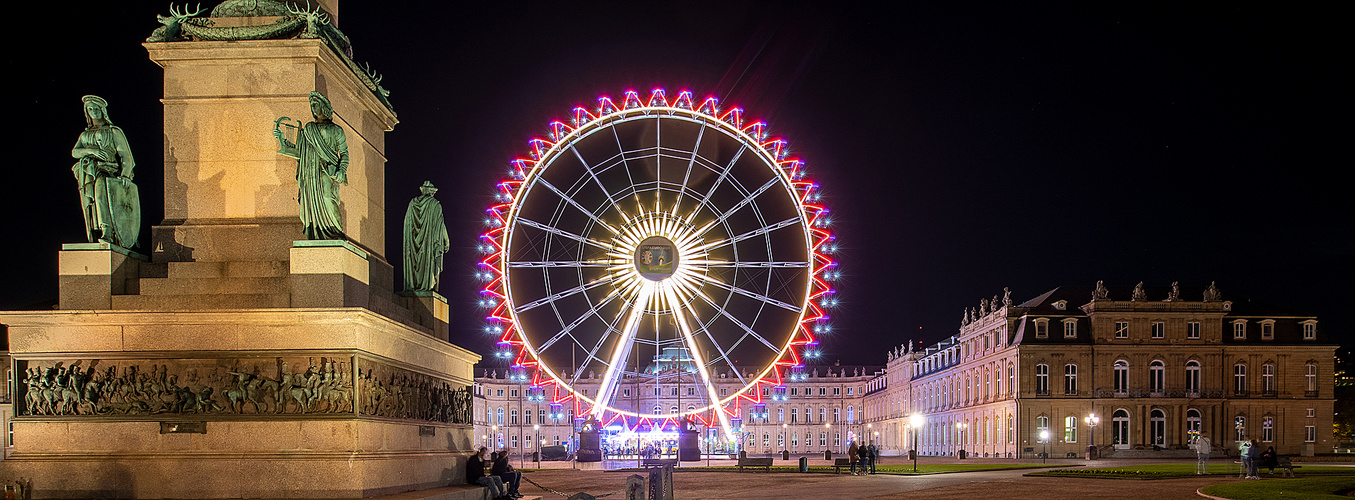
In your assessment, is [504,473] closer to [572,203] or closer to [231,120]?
[231,120]

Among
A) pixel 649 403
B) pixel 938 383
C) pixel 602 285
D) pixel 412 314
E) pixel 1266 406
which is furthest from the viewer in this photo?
pixel 649 403

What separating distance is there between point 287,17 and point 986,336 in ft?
307

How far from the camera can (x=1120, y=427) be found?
9194cm

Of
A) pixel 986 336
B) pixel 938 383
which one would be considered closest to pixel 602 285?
pixel 986 336

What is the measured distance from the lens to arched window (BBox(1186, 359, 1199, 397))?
92.2 metres

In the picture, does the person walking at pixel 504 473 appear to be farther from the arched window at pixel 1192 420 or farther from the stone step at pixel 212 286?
the arched window at pixel 1192 420

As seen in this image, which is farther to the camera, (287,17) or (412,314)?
(412,314)

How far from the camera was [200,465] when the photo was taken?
47.5 ft

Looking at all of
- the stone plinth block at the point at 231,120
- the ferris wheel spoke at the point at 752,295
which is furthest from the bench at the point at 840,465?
the stone plinth block at the point at 231,120

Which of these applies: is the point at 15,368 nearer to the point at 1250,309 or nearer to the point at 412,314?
the point at 412,314

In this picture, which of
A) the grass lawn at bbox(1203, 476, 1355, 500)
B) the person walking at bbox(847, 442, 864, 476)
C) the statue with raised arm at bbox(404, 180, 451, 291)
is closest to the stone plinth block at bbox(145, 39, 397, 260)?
the statue with raised arm at bbox(404, 180, 451, 291)

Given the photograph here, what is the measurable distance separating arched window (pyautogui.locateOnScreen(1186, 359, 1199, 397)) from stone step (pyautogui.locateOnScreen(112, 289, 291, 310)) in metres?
89.2

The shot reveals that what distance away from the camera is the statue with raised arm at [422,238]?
1853cm

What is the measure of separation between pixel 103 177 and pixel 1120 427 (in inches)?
3481
